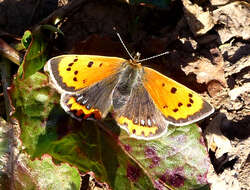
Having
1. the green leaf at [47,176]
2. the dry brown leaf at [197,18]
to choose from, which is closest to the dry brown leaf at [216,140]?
the dry brown leaf at [197,18]

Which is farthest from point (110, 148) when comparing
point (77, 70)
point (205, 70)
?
point (205, 70)

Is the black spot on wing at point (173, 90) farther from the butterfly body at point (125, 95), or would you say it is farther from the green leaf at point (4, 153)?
the green leaf at point (4, 153)

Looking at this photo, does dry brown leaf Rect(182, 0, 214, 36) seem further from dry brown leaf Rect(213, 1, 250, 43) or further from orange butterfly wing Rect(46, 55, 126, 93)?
orange butterfly wing Rect(46, 55, 126, 93)

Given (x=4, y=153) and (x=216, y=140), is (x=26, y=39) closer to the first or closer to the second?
(x=4, y=153)

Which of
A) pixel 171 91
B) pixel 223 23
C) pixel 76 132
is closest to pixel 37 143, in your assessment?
pixel 76 132

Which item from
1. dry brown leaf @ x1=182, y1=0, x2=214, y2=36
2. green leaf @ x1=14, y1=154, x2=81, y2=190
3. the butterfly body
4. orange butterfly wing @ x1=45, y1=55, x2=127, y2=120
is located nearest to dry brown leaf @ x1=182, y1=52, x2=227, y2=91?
dry brown leaf @ x1=182, y1=0, x2=214, y2=36

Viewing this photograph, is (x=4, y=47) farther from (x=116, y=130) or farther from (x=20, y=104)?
(x=116, y=130)

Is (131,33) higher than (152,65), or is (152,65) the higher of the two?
(131,33)
